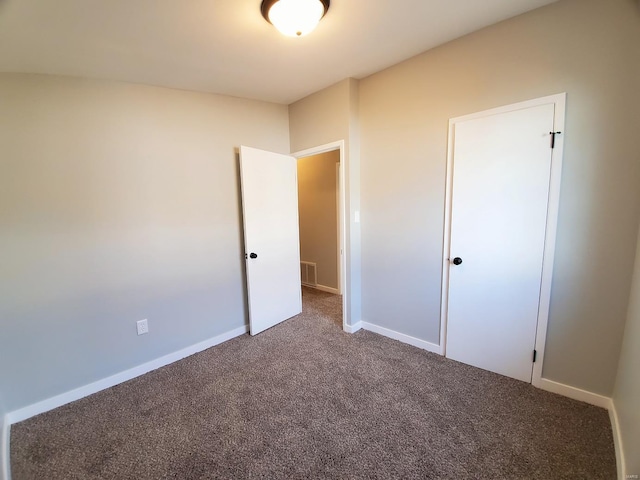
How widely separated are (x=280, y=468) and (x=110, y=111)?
105 inches

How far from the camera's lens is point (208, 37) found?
170 centimetres

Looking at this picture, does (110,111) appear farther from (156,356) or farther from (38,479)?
(38,479)

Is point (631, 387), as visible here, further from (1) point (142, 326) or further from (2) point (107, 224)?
(2) point (107, 224)

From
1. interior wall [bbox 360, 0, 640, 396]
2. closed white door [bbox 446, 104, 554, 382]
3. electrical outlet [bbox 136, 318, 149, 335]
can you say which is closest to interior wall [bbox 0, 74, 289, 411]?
electrical outlet [bbox 136, 318, 149, 335]

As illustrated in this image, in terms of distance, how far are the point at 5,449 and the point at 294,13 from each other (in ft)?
9.61

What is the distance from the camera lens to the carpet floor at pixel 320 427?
4.42 ft

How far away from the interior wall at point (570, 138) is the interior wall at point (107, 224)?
185cm

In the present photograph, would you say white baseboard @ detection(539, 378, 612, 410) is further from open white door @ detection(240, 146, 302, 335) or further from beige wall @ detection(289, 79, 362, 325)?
open white door @ detection(240, 146, 302, 335)

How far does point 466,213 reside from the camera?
6.76 ft

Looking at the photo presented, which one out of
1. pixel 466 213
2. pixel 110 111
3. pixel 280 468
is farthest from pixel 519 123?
pixel 110 111

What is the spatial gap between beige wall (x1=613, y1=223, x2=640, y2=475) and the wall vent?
3.45 metres

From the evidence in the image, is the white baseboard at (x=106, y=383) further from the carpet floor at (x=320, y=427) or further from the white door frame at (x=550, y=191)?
the white door frame at (x=550, y=191)

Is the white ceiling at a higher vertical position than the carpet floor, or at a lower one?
higher

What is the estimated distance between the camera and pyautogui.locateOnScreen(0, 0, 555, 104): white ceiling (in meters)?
1.42
